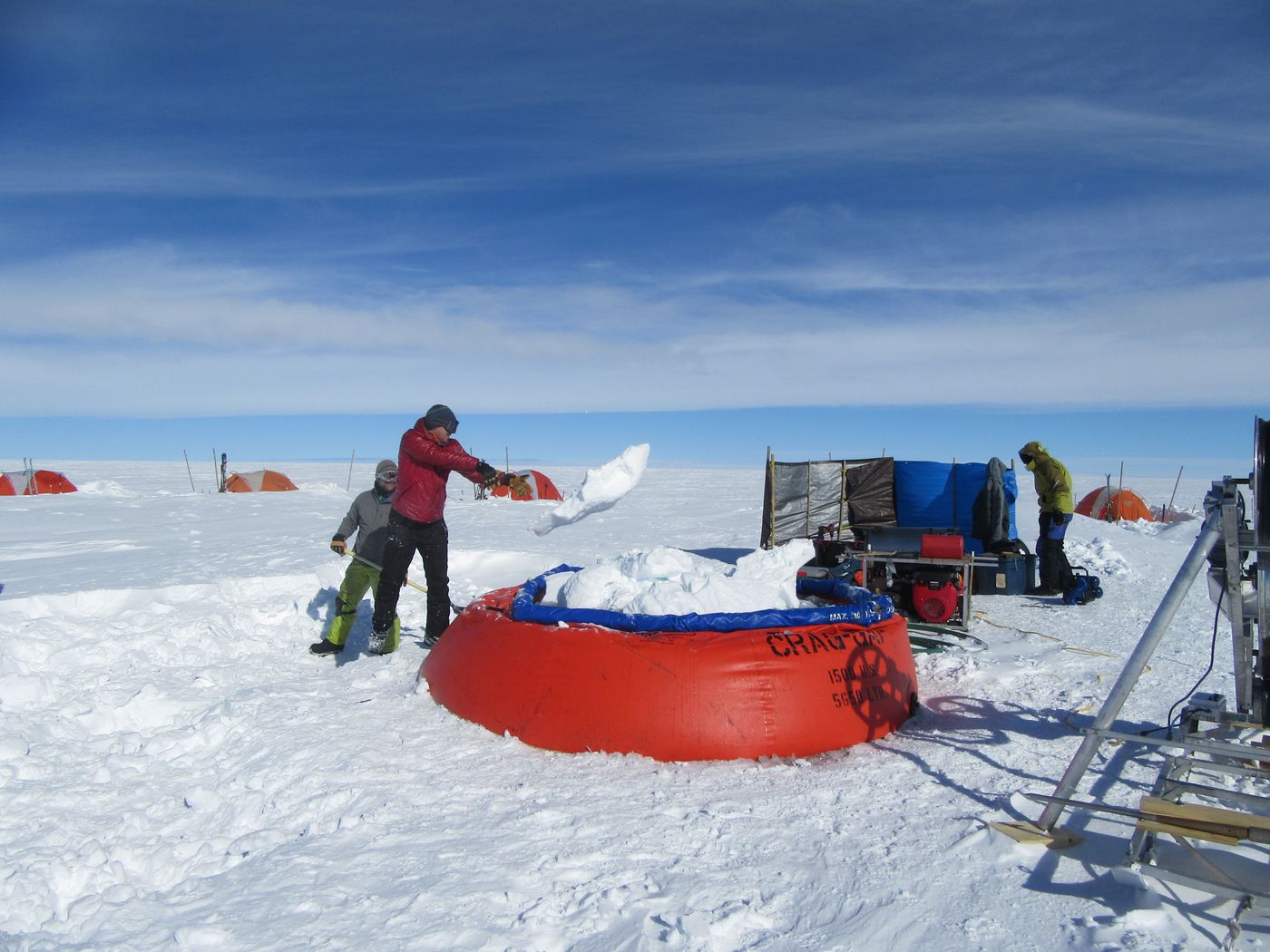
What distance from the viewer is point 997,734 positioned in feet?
15.5

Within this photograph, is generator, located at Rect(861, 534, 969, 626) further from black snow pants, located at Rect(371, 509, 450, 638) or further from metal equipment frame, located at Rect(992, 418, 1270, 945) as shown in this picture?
black snow pants, located at Rect(371, 509, 450, 638)

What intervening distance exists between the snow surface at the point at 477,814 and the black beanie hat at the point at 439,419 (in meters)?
1.74

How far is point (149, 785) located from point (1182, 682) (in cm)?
625

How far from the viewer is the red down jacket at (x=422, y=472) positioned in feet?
20.0

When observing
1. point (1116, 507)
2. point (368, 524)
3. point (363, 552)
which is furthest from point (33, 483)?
point (1116, 507)

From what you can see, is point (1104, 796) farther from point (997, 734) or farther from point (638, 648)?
point (638, 648)

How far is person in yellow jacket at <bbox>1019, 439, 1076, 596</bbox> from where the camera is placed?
9.63m

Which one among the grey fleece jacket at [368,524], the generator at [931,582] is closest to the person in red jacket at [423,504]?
the grey fleece jacket at [368,524]

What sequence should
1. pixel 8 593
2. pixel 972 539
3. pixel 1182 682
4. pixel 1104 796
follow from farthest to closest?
pixel 972 539 → pixel 8 593 → pixel 1182 682 → pixel 1104 796

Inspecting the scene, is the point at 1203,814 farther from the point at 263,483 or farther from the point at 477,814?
the point at 263,483

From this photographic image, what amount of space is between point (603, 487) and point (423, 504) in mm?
1463

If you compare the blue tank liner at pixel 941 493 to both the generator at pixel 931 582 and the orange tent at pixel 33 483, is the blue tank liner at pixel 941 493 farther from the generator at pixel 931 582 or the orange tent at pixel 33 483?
the orange tent at pixel 33 483

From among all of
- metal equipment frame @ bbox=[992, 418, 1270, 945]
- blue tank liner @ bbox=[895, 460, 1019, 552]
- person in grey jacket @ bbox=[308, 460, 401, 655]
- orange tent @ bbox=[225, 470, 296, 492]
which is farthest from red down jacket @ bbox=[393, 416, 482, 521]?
orange tent @ bbox=[225, 470, 296, 492]

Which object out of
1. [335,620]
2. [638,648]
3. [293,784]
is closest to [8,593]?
[335,620]
